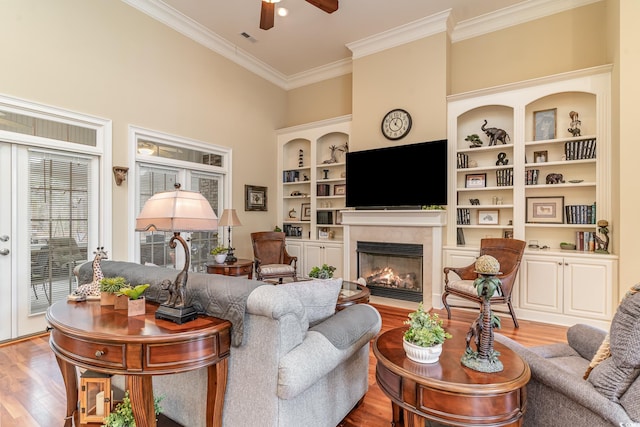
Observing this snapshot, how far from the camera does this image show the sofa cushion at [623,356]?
1.19 meters

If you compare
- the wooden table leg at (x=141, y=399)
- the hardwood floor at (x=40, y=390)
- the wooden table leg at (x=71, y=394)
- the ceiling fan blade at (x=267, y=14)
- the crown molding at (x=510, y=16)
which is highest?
the crown molding at (x=510, y=16)

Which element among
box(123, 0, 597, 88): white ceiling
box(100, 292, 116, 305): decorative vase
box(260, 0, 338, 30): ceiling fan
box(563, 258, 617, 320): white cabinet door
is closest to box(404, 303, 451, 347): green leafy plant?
box(100, 292, 116, 305): decorative vase

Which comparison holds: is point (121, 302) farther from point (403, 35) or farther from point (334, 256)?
point (403, 35)

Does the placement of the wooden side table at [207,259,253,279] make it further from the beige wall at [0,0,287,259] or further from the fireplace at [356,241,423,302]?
the fireplace at [356,241,423,302]

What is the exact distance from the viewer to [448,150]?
4590 mm

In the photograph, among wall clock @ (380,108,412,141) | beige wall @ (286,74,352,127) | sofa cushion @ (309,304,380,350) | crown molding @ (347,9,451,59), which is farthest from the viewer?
beige wall @ (286,74,352,127)

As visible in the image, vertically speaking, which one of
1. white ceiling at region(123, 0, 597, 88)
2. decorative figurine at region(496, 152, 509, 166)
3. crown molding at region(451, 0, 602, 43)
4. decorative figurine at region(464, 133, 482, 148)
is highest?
white ceiling at region(123, 0, 597, 88)

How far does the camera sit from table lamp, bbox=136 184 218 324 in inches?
61.4

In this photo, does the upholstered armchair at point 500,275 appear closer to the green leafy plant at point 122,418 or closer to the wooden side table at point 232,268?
the wooden side table at point 232,268

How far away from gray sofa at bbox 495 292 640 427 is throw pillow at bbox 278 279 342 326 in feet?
3.38

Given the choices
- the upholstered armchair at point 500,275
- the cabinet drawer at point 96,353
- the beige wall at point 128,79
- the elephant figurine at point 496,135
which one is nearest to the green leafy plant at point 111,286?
the cabinet drawer at point 96,353

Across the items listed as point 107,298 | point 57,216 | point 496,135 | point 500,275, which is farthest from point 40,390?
point 496,135

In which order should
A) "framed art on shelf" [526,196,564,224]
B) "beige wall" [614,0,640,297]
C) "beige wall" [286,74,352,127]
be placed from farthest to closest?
"beige wall" [286,74,352,127], "framed art on shelf" [526,196,564,224], "beige wall" [614,0,640,297]

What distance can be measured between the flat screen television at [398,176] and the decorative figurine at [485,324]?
3.14 meters
